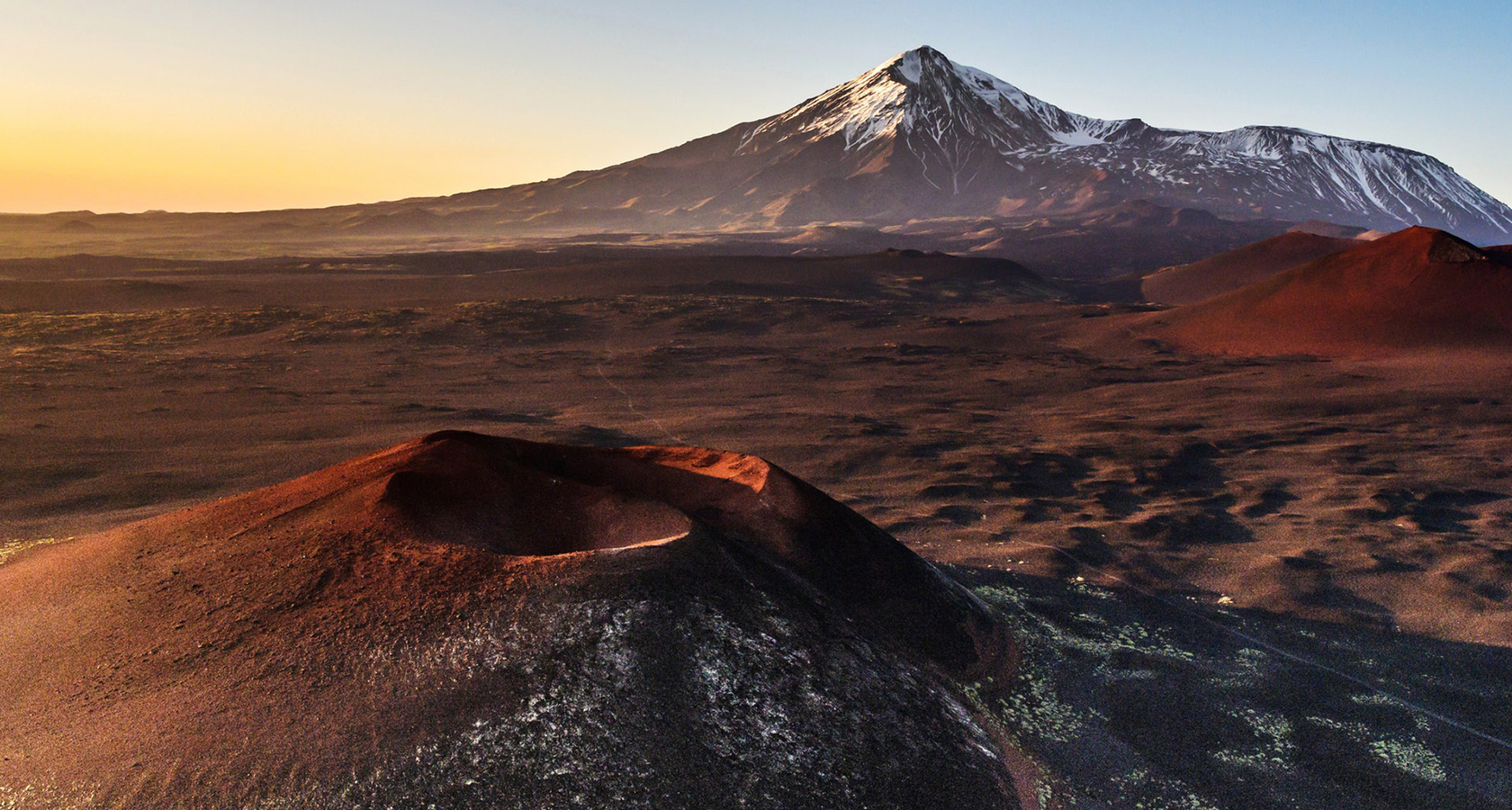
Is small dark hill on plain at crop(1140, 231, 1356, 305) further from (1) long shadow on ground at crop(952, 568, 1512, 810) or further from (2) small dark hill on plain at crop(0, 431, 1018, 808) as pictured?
(2) small dark hill on plain at crop(0, 431, 1018, 808)

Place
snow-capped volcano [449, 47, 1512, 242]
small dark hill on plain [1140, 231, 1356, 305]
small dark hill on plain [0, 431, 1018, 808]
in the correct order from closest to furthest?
small dark hill on plain [0, 431, 1018, 808] → small dark hill on plain [1140, 231, 1356, 305] → snow-capped volcano [449, 47, 1512, 242]

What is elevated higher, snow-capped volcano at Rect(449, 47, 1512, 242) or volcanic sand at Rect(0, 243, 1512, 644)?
snow-capped volcano at Rect(449, 47, 1512, 242)

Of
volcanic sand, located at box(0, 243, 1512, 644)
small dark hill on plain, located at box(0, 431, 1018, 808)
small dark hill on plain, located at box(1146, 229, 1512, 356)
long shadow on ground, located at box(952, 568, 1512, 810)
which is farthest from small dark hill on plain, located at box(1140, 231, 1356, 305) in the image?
small dark hill on plain, located at box(0, 431, 1018, 808)

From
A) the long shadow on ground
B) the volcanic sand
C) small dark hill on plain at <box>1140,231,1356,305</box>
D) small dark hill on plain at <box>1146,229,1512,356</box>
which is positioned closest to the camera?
the long shadow on ground

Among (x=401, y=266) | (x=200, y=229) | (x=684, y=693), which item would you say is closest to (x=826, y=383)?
(x=684, y=693)

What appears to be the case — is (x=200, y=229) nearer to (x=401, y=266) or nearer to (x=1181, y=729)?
(x=401, y=266)
